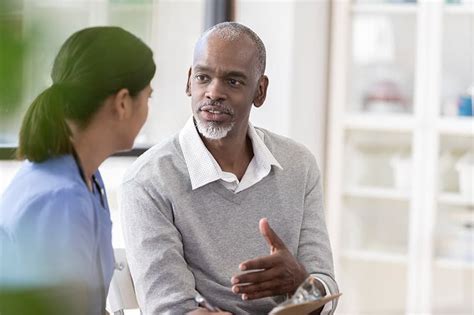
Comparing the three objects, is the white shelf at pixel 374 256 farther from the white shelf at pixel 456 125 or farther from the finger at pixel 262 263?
the finger at pixel 262 263

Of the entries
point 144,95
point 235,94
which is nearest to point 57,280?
point 144,95

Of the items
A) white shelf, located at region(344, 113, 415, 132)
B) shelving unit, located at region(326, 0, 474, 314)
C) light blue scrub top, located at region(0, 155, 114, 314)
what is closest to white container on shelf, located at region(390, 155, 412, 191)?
shelving unit, located at region(326, 0, 474, 314)

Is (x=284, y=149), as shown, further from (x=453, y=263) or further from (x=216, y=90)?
(x=453, y=263)

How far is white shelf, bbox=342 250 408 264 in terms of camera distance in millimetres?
3979

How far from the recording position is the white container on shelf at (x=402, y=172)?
3963mm

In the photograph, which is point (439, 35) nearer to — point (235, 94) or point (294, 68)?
point (294, 68)

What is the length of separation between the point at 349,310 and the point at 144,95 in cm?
305

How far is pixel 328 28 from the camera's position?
13.3 ft

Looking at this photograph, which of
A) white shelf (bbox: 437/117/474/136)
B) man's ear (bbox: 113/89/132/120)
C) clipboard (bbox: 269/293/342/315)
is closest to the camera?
man's ear (bbox: 113/89/132/120)

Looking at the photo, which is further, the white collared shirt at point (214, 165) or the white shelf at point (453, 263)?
the white shelf at point (453, 263)

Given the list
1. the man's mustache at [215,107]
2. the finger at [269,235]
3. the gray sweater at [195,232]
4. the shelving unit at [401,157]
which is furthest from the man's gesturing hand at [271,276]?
the shelving unit at [401,157]

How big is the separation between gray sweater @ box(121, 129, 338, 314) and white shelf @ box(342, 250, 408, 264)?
2.05 m

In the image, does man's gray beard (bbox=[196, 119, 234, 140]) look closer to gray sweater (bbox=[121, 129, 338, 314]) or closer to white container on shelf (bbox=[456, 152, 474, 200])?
gray sweater (bbox=[121, 129, 338, 314])

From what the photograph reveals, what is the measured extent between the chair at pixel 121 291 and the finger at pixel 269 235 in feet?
1.30
